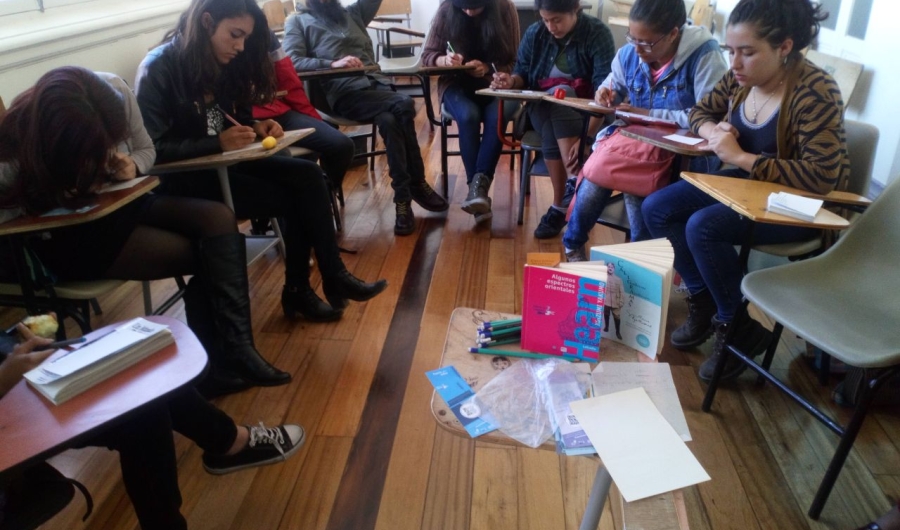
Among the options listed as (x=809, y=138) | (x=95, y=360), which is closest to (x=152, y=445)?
(x=95, y=360)

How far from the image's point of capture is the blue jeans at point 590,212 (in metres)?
2.15

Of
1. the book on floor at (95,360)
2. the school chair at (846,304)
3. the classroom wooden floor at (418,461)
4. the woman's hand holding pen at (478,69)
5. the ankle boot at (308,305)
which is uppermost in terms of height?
the woman's hand holding pen at (478,69)

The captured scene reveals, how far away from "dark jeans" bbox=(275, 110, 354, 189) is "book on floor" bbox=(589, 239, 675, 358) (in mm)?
1841

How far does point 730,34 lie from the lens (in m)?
1.74

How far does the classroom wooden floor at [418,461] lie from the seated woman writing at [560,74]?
34.0 inches

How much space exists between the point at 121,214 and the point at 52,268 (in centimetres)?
23

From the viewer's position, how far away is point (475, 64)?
3033 mm

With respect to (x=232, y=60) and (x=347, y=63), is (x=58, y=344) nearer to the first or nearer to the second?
(x=232, y=60)

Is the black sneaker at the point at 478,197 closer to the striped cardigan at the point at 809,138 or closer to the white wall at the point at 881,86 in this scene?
the striped cardigan at the point at 809,138

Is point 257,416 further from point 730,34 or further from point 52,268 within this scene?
point 730,34

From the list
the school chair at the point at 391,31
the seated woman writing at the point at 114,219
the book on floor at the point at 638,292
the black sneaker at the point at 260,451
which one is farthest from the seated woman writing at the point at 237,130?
the school chair at the point at 391,31

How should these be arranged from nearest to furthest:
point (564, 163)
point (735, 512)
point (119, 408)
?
point (119, 408), point (735, 512), point (564, 163)

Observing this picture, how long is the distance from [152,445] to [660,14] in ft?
6.75

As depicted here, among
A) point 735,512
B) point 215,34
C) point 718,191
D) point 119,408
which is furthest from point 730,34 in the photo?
point 119,408
